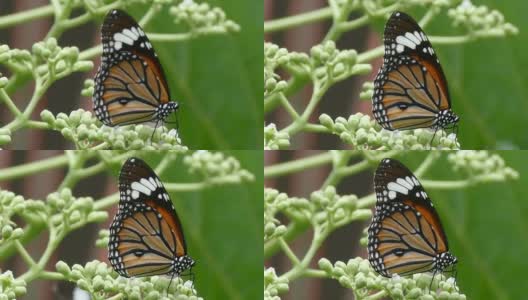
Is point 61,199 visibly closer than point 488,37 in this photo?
Yes

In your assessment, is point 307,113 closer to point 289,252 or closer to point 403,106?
point 403,106

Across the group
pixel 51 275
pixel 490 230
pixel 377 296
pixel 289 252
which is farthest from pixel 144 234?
pixel 490 230

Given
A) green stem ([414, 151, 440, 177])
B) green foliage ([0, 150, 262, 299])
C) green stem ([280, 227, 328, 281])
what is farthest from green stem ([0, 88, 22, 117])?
green stem ([414, 151, 440, 177])

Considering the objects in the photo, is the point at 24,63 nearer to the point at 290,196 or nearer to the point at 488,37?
the point at 290,196

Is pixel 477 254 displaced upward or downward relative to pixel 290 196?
downward

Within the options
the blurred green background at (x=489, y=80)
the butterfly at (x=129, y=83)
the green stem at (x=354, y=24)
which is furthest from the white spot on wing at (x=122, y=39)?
the blurred green background at (x=489, y=80)

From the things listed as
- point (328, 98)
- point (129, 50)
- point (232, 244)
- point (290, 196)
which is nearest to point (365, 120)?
point (328, 98)

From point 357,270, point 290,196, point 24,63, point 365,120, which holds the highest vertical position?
point 24,63
